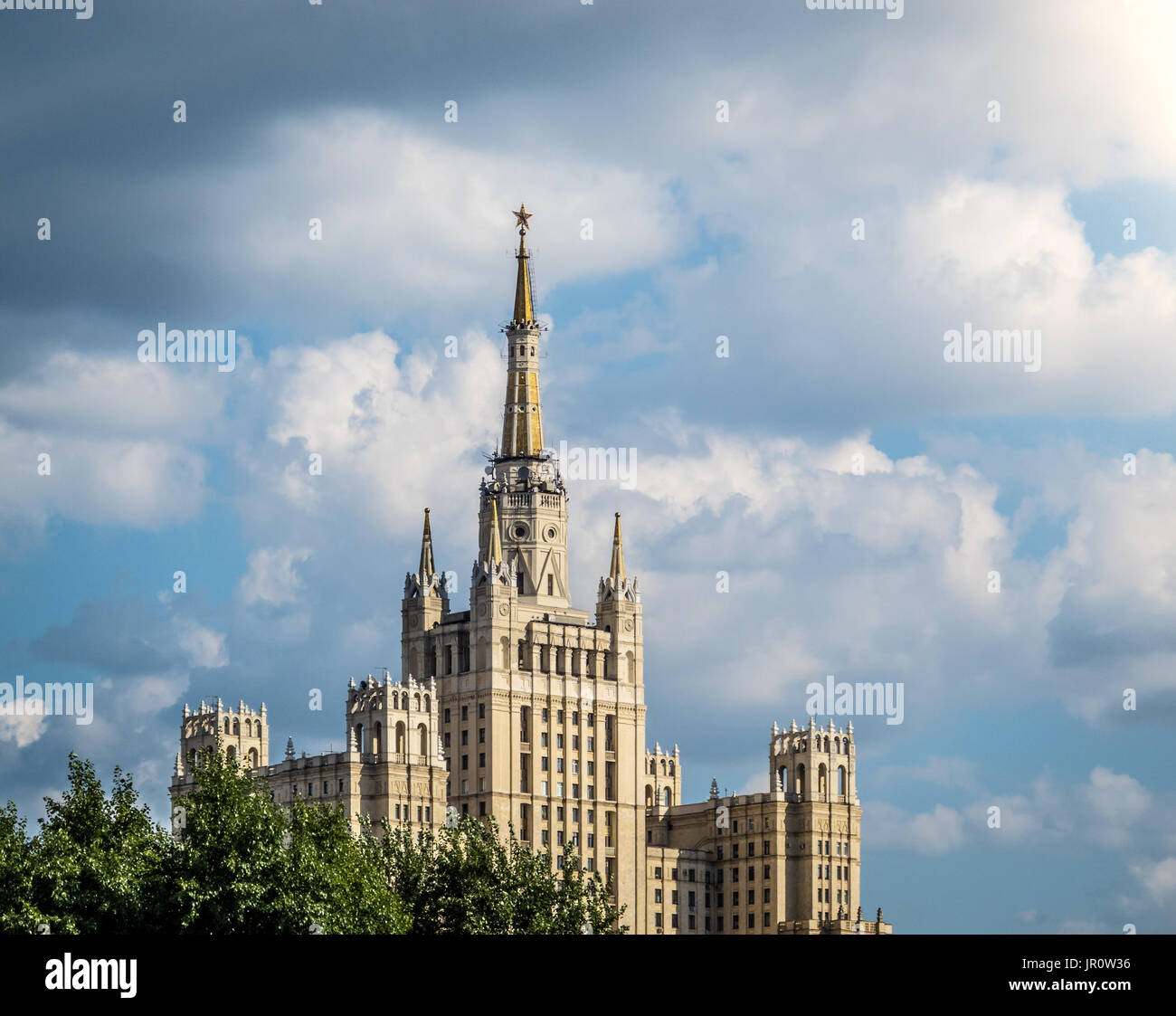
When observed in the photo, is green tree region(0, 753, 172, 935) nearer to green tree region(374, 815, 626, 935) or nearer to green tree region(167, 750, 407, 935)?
green tree region(167, 750, 407, 935)

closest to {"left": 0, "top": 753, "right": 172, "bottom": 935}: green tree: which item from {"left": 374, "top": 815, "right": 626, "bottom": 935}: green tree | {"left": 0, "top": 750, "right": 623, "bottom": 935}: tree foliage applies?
{"left": 0, "top": 750, "right": 623, "bottom": 935}: tree foliage

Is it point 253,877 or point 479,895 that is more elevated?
point 253,877

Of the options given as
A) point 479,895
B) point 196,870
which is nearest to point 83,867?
point 196,870

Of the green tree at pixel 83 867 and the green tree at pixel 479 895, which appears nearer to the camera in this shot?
the green tree at pixel 83 867

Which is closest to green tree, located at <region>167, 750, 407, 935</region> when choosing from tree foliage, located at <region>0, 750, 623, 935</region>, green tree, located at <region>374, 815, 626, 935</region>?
tree foliage, located at <region>0, 750, 623, 935</region>

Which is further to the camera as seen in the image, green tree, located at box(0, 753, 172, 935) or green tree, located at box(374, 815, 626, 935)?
green tree, located at box(374, 815, 626, 935)

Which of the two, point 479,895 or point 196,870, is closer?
point 196,870

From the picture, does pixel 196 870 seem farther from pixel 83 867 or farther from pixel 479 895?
pixel 479 895

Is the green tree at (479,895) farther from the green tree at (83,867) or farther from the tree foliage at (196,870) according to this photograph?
the green tree at (83,867)

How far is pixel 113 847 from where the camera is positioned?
374 feet

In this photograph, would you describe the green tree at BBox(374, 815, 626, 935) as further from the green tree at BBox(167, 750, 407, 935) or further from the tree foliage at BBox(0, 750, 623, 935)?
the green tree at BBox(167, 750, 407, 935)

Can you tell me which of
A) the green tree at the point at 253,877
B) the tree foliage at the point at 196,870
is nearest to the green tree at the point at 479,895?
the tree foliage at the point at 196,870
